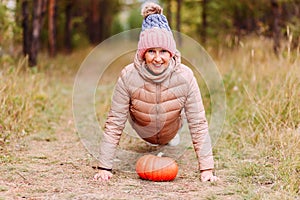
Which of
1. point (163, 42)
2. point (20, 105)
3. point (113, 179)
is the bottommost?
point (113, 179)

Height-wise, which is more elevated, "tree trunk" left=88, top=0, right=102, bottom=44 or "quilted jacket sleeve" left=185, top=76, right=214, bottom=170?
"tree trunk" left=88, top=0, right=102, bottom=44

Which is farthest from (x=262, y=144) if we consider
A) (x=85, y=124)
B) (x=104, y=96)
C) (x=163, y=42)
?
(x=104, y=96)

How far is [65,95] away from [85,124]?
6.64 ft

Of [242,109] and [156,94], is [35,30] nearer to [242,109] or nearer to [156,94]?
[242,109]

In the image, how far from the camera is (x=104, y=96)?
771 cm

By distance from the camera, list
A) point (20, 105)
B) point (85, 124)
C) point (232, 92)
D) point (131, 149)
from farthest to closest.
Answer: point (232, 92) < point (85, 124) < point (20, 105) < point (131, 149)

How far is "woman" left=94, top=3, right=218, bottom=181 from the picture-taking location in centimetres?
373

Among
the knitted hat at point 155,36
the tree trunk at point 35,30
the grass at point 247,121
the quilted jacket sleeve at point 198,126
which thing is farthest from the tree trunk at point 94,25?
the quilted jacket sleeve at point 198,126

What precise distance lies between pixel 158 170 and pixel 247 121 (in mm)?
1846

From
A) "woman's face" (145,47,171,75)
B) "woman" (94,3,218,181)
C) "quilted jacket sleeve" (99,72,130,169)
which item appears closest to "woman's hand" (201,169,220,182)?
"woman" (94,3,218,181)

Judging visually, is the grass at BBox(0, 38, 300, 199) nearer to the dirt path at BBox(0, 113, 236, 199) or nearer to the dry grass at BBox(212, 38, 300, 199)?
the dry grass at BBox(212, 38, 300, 199)

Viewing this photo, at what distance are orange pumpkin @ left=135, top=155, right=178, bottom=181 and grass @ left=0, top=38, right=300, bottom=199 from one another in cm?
41

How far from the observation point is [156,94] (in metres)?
3.84

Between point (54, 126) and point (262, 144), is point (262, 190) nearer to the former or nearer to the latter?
point (262, 144)
